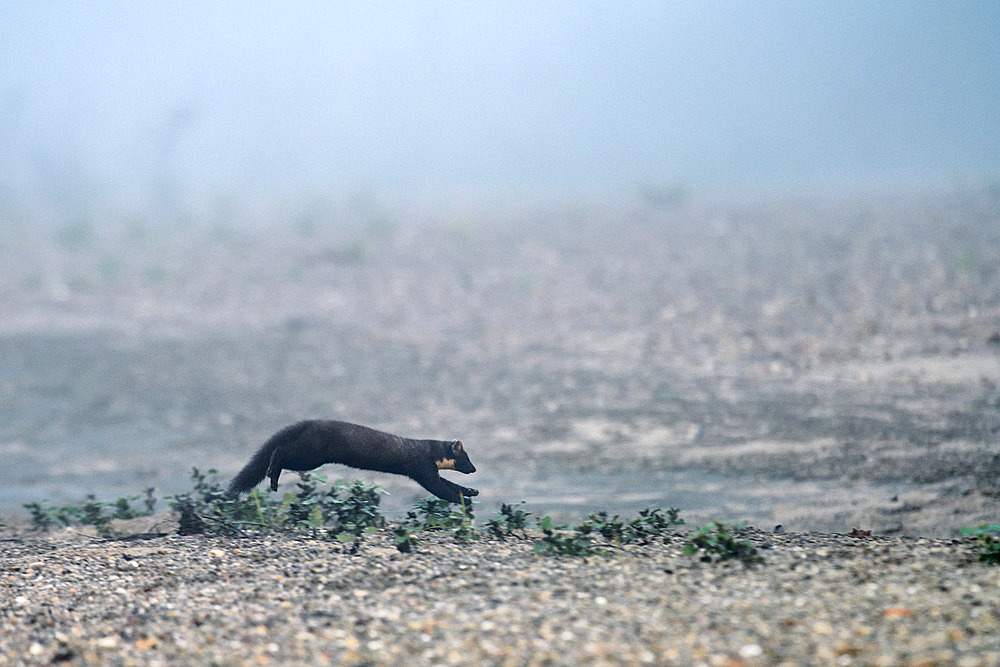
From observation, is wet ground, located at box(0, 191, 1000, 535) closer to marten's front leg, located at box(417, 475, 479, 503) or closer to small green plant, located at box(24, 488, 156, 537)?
marten's front leg, located at box(417, 475, 479, 503)

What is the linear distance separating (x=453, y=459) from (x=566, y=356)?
25.9 feet

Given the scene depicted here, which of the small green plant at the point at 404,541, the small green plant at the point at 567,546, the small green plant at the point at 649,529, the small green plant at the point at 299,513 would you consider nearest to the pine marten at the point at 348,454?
the small green plant at the point at 299,513

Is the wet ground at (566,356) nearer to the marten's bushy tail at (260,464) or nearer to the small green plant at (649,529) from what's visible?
the small green plant at (649,529)

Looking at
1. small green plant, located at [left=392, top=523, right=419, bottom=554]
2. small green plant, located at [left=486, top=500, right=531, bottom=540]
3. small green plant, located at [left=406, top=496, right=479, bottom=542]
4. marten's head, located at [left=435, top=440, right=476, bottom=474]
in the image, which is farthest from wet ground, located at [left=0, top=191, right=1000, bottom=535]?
small green plant, located at [left=392, top=523, right=419, bottom=554]

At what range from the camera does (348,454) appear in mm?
6805

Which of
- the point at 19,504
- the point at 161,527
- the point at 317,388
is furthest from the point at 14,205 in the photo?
the point at 161,527

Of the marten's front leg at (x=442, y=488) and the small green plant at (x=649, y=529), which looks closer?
the small green plant at (x=649, y=529)

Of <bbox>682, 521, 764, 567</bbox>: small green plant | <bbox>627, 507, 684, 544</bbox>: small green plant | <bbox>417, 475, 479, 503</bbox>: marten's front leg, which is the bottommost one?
<bbox>682, 521, 764, 567</bbox>: small green plant

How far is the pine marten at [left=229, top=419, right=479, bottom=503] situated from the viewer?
260 inches

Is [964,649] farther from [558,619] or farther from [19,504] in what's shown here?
[19,504]

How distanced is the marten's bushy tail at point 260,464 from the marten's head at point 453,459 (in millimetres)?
1156

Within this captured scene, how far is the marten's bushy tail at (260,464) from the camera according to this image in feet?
21.6

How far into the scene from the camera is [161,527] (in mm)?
7000

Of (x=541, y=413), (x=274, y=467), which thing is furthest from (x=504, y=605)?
(x=541, y=413)
